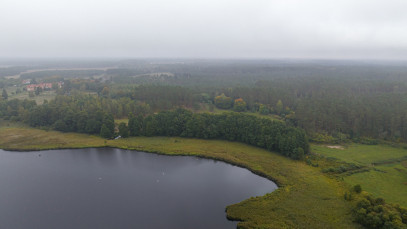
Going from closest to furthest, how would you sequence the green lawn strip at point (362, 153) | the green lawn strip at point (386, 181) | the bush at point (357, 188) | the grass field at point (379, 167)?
the bush at point (357, 188) → the green lawn strip at point (386, 181) → the grass field at point (379, 167) → the green lawn strip at point (362, 153)

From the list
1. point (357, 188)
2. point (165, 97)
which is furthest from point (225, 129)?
point (165, 97)

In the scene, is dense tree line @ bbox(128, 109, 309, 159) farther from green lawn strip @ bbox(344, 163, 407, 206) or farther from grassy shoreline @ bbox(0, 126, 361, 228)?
green lawn strip @ bbox(344, 163, 407, 206)

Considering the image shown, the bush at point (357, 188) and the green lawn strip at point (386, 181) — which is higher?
the bush at point (357, 188)

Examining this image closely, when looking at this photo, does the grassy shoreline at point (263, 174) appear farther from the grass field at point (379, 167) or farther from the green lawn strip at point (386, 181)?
the grass field at point (379, 167)

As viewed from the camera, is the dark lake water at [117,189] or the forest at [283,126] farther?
the forest at [283,126]

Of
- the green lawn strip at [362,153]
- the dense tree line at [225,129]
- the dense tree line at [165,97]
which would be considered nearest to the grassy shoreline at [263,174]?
the dense tree line at [225,129]

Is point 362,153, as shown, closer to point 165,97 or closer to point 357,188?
point 357,188
